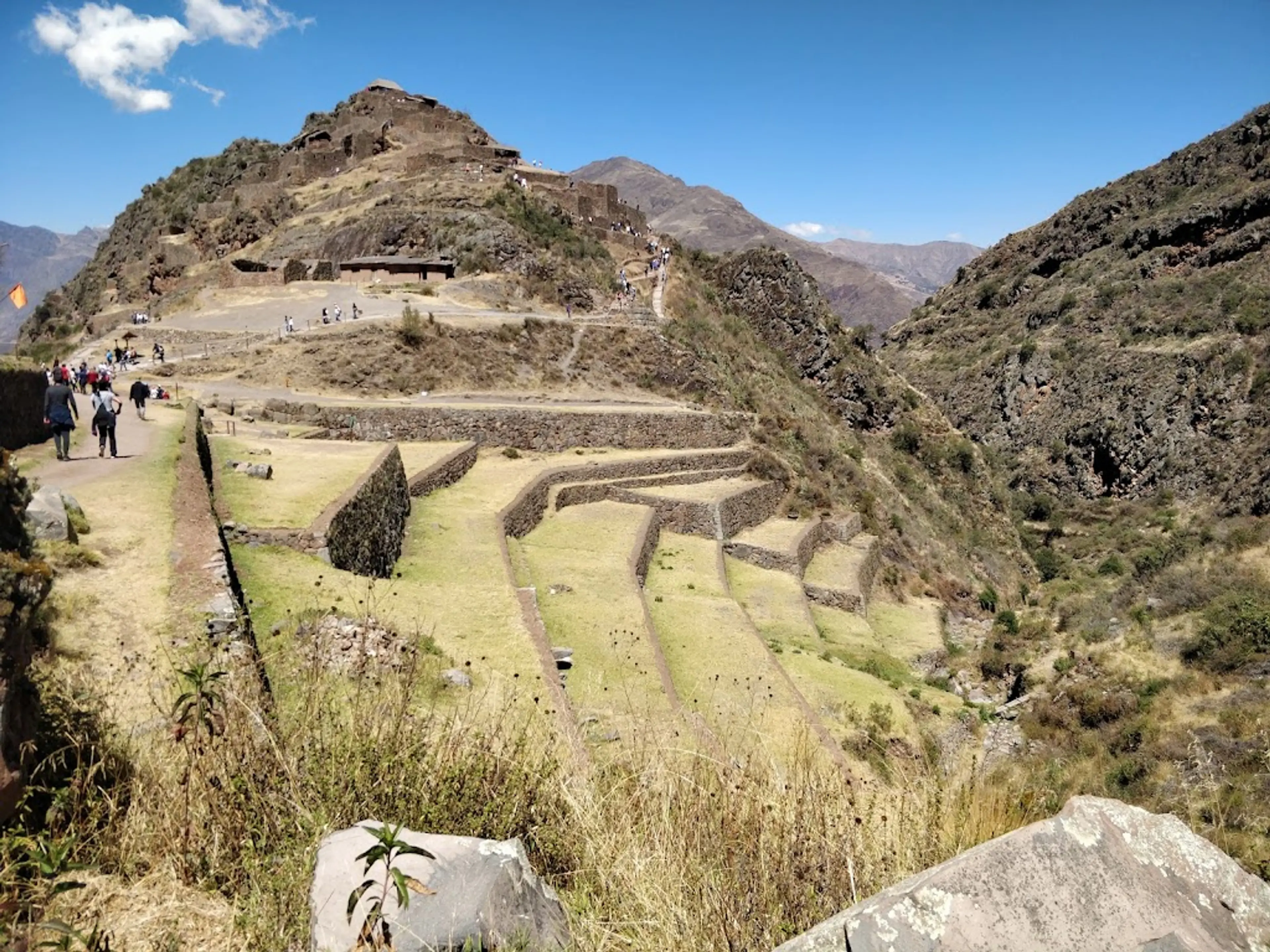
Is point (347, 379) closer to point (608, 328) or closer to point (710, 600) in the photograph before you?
point (608, 328)

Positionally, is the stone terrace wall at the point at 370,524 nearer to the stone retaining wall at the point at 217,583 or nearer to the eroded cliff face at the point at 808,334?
the stone retaining wall at the point at 217,583

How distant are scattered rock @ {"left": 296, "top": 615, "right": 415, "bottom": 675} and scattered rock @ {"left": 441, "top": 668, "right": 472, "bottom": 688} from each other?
1.46ft

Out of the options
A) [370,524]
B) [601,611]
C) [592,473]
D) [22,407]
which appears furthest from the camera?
[592,473]

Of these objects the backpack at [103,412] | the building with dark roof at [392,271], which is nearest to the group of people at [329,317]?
the building with dark roof at [392,271]

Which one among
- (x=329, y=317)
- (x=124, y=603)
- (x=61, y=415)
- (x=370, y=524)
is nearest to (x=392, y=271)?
(x=329, y=317)

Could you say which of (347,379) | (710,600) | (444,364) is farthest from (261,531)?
(444,364)

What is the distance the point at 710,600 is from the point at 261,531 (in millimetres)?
9064

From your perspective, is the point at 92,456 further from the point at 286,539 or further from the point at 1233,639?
the point at 1233,639

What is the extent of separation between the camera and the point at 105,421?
11477 mm

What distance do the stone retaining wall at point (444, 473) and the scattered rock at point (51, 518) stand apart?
31.6ft

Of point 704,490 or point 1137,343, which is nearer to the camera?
point 704,490

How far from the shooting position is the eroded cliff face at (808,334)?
141 ft

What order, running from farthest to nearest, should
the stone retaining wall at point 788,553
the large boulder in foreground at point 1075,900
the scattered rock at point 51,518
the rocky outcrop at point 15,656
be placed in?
the stone retaining wall at point 788,553, the scattered rock at point 51,518, the rocky outcrop at point 15,656, the large boulder in foreground at point 1075,900

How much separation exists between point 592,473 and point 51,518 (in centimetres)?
1635
